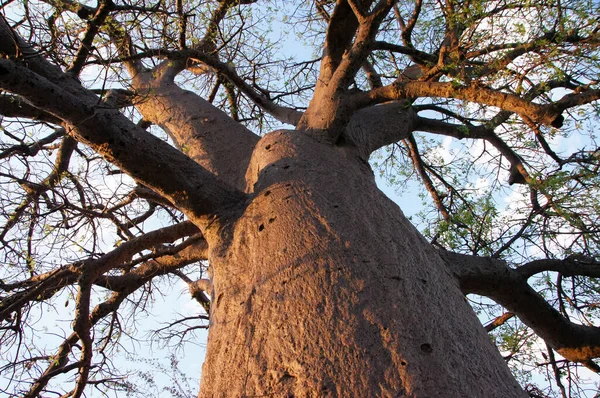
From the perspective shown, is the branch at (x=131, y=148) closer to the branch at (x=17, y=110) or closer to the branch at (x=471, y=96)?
the branch at (x=17, y=110)

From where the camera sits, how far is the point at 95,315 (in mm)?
3023

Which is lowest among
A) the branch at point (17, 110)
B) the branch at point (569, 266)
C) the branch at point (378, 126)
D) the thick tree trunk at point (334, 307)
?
the thick tree trunk at point (334, 307)

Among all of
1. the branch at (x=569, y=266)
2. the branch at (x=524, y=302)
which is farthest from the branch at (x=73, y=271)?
the branch at (x=569, y=266)

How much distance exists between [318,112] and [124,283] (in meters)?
1.72

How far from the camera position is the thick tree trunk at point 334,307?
1287 millimetres

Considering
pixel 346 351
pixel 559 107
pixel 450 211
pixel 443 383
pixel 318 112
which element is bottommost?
pixel 443 383

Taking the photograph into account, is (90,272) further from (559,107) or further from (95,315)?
(559,107)

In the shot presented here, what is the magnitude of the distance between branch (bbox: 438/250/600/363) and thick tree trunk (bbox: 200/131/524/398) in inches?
16.2

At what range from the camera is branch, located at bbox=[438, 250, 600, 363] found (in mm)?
2502

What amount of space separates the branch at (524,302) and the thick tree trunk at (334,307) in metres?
0.41

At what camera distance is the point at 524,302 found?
262cm

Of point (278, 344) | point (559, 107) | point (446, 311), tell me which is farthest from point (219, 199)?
point (559, 107)

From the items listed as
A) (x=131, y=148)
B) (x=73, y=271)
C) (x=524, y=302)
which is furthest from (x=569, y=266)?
(x=73, y=271)

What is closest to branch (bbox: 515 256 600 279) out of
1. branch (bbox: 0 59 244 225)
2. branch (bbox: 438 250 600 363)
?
branch (bbox: 438 250 600 363)
